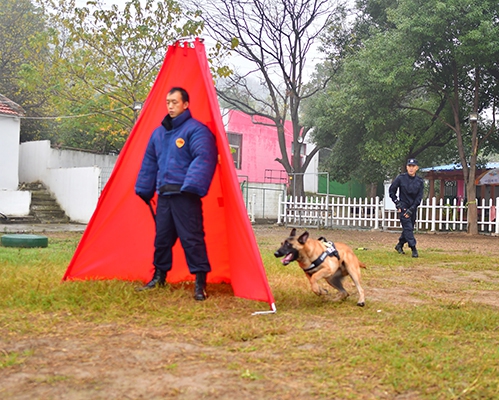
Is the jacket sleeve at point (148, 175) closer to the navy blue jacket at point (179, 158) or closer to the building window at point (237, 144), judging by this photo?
the navy blue jacket at point (179, 158)

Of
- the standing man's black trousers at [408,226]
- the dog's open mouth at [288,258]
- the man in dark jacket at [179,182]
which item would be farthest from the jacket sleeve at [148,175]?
the standing man's black trousers at [408,226]

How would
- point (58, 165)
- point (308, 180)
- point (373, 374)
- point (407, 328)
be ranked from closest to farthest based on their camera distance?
point (373, 374) < point (407, 328) < point (58, 165) < point (308, 180)

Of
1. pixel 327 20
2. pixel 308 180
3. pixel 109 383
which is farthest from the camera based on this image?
pixel 308 180

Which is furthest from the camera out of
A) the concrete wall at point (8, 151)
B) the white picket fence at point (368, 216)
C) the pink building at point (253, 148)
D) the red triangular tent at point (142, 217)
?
the pink building at point (253, 148)

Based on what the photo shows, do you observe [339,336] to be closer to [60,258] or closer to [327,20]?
[60,258]

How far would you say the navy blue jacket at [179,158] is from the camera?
570 centimetres

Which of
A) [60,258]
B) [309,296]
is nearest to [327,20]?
[60,258]

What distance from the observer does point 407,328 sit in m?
4.64

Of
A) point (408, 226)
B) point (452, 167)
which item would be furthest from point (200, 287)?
point (452, 167)

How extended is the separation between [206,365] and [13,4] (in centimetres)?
3755

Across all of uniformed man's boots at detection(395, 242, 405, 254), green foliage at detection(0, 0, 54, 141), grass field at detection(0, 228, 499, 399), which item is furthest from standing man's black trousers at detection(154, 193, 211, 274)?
green foliage at detection(0, 0, 54, 141)

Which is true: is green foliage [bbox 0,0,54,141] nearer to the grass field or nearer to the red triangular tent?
the red triangular tent

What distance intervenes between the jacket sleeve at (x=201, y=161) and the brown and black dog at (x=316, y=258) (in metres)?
0.96

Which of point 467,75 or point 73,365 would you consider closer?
point 73,365
